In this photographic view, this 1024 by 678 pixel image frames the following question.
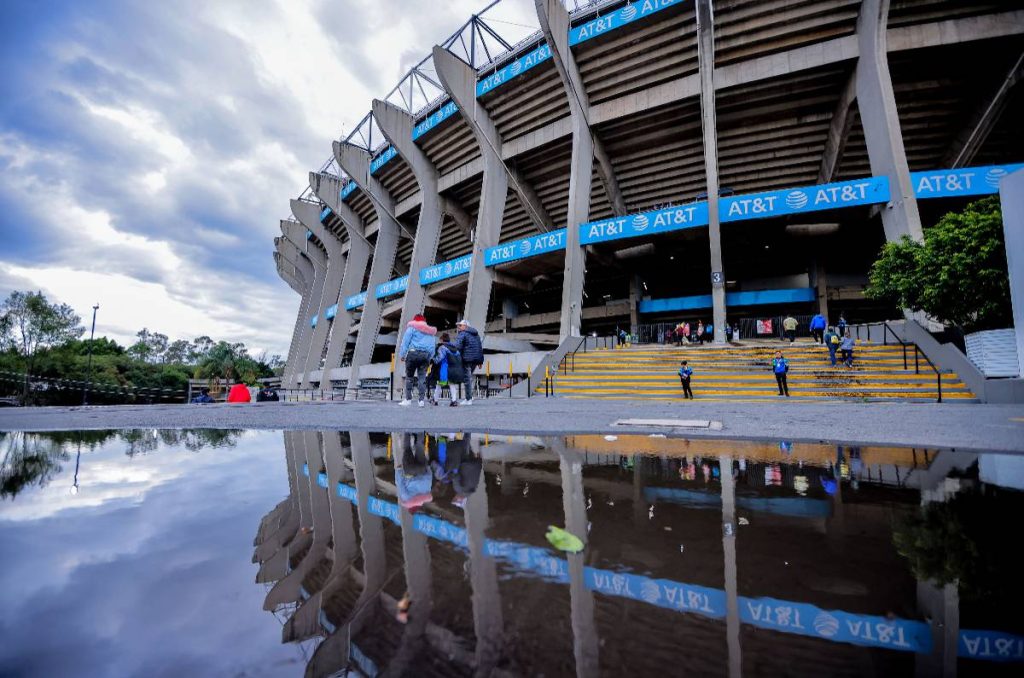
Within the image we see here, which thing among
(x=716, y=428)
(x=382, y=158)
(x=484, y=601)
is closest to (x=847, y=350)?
(x=716, y=428)

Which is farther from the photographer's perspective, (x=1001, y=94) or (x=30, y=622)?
(x=1001, y=94)

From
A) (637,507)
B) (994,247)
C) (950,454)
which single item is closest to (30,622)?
(637,507)

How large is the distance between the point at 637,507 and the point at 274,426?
19.2ft

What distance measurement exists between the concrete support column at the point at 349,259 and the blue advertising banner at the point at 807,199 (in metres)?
29.8

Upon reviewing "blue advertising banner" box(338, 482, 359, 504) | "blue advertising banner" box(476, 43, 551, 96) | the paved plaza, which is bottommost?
"blue advertising banner" box(338, 482, 359, 504)

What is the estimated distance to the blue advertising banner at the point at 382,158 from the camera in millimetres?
30406

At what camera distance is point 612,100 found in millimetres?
22844

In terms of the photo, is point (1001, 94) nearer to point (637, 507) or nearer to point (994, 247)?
point (994, 247)

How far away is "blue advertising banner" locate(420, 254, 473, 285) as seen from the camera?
2656cm

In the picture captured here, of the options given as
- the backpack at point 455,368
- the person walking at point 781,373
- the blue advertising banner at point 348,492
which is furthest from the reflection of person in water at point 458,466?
the person walking at point 781,373

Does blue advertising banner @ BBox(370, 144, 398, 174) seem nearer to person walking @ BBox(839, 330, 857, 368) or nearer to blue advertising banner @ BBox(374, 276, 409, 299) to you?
blue advertising banner @ BBox(374, 276, 409, 299)

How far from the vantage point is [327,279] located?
42656 mm

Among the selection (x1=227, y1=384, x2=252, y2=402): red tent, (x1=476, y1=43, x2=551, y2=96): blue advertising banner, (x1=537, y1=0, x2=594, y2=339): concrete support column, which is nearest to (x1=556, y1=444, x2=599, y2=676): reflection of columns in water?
(x1=227, y1=384, x2=252, y2=402): red tent

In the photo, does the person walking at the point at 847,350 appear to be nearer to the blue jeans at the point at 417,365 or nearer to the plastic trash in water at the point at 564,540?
the blue jeans at the point at 417,365
